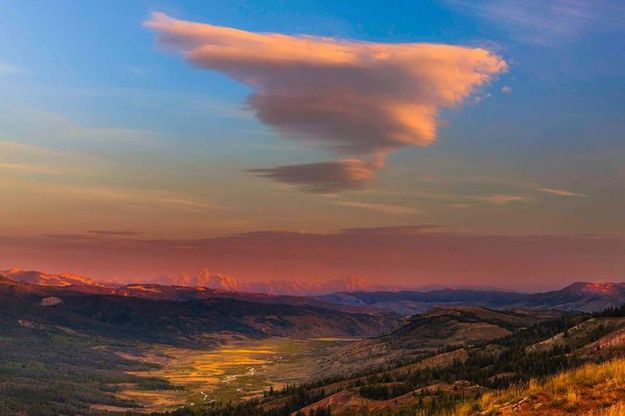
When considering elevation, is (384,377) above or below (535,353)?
below

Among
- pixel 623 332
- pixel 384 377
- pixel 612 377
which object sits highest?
pixel 612 377

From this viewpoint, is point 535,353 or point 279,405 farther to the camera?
point 279,405

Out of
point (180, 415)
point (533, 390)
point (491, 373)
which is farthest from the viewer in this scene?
point (180, 415)

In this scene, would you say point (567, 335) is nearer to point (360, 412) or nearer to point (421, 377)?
point (421, 377)

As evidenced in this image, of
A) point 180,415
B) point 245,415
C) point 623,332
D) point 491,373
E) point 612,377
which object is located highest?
point 612,377

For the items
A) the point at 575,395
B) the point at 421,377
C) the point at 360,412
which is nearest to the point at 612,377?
the point at 575,395

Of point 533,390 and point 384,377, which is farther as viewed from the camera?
point 384,377

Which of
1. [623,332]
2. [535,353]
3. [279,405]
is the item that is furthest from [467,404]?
[279,405]

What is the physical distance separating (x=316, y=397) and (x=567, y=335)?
177 ft

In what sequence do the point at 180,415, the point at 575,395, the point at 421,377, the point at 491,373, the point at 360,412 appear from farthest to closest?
the point at 180,415 → the point at 421,377 → the point at 491,373 → the point at 360,412 → the point at 575,395

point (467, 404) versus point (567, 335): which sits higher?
point (467, 404)

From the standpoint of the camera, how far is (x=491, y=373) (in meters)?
93.2

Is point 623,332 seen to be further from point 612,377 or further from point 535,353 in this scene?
point 612,377

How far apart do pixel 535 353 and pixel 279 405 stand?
194ft
